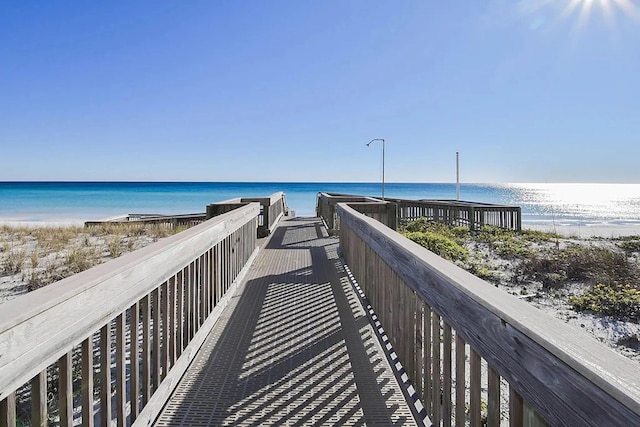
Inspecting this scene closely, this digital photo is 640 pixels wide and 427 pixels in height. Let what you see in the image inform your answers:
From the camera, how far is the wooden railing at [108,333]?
101cm

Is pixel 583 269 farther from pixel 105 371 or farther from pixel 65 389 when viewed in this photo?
pixel 65 389

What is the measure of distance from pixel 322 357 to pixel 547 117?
33399mm

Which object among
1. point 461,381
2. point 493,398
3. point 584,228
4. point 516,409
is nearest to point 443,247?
point 461,381

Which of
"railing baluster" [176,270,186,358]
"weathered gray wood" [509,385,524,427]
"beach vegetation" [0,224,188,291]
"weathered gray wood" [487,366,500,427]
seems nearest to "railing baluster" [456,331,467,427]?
"weathered gray wood" [487,366,500,427]

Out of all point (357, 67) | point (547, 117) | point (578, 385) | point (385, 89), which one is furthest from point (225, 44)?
point (547, 117)

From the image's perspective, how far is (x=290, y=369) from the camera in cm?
261

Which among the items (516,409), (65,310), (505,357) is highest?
(65,310)

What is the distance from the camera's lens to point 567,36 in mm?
9398

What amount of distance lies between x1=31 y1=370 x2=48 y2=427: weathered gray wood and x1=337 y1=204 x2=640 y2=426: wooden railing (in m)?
1.29

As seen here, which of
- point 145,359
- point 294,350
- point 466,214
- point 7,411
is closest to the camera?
point 7,411

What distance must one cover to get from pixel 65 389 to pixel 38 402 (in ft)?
0.51

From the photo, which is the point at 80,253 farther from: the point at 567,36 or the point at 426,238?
the point at 567,36

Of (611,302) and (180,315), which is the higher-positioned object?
(180,315)

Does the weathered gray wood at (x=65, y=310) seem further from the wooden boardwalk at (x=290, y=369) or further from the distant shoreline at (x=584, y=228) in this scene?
the distant shoreline at (x=584, y=228)
